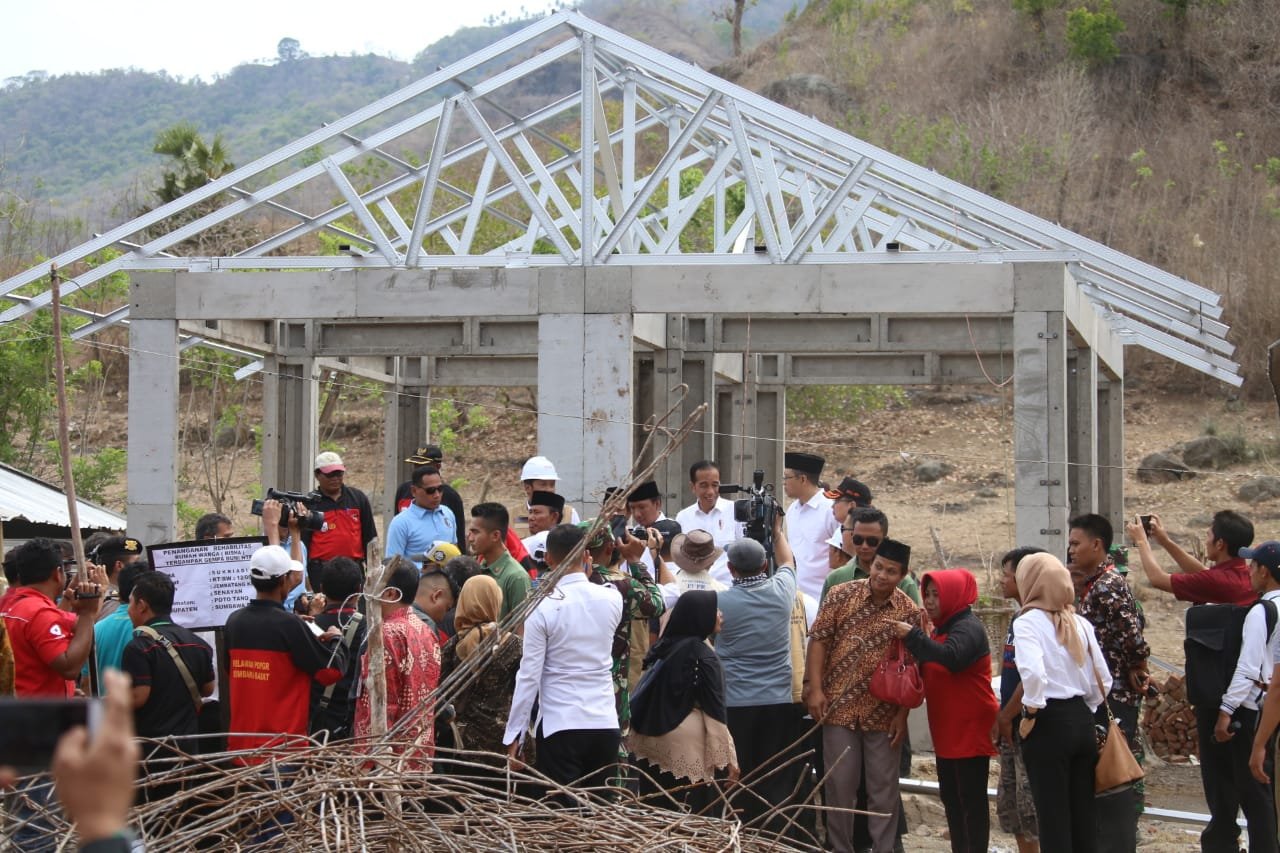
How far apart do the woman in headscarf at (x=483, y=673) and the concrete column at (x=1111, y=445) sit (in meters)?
14.7

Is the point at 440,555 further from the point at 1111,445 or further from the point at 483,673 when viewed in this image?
the point at 1111,445

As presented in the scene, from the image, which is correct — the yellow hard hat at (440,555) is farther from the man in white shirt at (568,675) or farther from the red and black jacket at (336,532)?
the man in white shirt at (568,675)

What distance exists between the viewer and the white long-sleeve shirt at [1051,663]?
7.09 meters

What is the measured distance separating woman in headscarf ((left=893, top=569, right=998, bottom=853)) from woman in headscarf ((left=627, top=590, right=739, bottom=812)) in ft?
3.25

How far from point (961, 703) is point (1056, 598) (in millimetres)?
821

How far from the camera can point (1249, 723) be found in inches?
307

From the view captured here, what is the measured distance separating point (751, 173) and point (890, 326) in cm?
308

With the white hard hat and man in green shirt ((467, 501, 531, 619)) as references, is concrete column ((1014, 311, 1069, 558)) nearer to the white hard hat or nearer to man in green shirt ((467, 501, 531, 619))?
the white hard hat

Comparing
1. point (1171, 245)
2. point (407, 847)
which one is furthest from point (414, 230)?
point (1171, 245)

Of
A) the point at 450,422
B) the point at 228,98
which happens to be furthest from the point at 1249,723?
the point at 228,98

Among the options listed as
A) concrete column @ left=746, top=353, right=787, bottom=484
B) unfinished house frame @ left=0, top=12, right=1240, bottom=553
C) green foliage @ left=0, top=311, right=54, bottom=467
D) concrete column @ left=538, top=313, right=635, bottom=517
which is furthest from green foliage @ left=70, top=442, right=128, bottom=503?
concrete column @ left=538, top=313, right=635, bottom=517

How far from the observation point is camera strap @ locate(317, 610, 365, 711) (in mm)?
6883

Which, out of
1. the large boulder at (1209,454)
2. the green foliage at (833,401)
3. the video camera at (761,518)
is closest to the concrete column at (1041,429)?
the video camera at (761,518)

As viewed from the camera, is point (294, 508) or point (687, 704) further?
point (294, 508)
